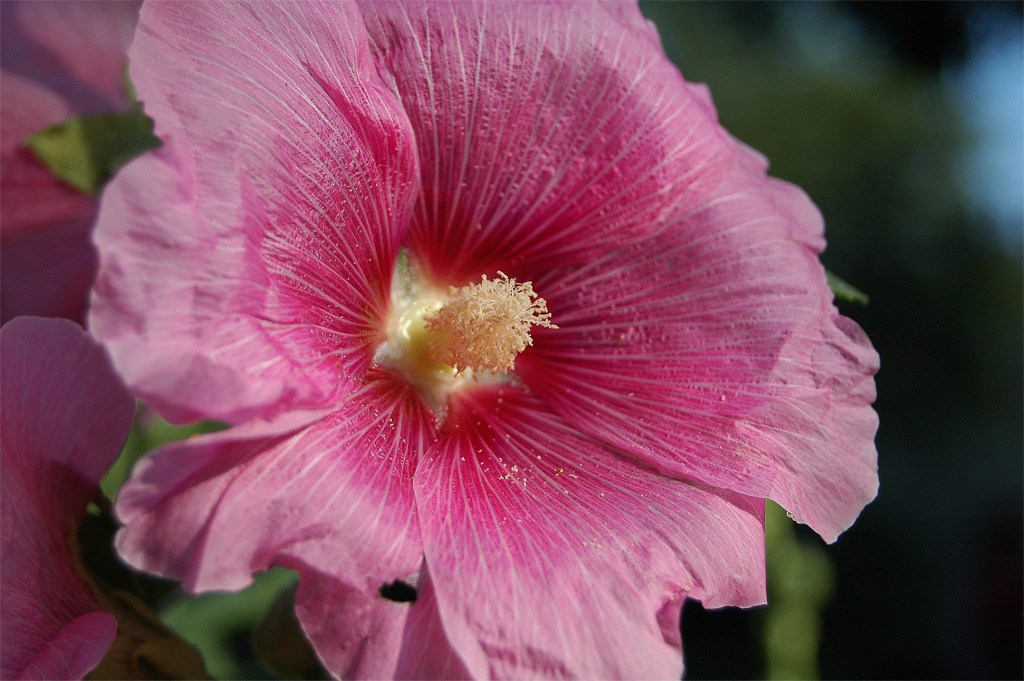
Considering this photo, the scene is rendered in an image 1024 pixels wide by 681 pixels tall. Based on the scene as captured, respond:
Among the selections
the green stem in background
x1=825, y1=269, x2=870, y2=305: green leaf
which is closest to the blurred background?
the green stem in background

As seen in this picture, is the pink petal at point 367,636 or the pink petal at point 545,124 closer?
the pink petal at point 367,636

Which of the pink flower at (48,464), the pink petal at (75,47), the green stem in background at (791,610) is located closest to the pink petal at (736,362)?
the pink flower at (48,464)

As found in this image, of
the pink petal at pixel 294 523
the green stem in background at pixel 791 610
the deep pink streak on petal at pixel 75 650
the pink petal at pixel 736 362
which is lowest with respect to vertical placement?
the green stem in background at pixel 791 610

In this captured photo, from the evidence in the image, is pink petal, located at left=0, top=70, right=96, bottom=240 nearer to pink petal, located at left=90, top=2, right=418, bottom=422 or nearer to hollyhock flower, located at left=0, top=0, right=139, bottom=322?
hollyhock flower, located at left=0, top=0, right=139, bottom=322

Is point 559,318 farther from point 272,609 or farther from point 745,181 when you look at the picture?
point 272,609

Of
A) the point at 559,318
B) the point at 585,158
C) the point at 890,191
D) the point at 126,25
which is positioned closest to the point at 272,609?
the point at 559,318

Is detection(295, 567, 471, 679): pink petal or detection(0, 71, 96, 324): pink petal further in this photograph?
detection(0, 71, 96, 324): pink petal

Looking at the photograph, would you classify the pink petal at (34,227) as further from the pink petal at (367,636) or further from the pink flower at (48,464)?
the pink petal at (367,636)
